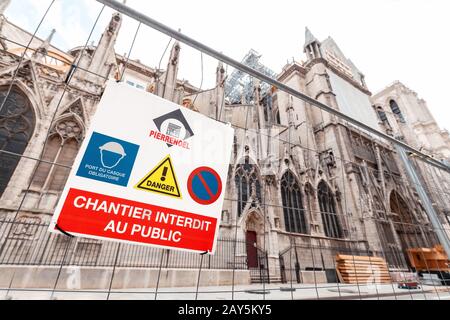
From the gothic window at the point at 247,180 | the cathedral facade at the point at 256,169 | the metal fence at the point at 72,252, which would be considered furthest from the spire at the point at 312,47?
the metal fence at the point at 72,252

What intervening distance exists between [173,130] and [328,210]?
56.0 feet

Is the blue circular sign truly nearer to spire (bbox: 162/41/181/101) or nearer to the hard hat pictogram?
the hard hat pictogram

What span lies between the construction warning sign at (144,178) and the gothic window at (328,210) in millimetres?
15134

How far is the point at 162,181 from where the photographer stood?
7.37ft

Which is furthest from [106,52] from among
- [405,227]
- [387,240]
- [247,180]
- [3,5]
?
[405,227]

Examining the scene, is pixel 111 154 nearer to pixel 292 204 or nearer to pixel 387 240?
pixel 292 204

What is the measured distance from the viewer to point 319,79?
24.3 metres

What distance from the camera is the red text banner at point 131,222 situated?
1844mm

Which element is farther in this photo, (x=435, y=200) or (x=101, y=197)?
(x=435, y=200)

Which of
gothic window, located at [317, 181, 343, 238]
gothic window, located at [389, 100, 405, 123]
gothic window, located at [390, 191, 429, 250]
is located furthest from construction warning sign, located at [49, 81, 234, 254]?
gothic window, located at [389, 100, 405, 123]

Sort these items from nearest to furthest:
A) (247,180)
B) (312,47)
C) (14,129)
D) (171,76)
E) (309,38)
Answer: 1. (14,129)
2. (247,180)
3. (171,76)
4. (312,47)
5. (309,38)
